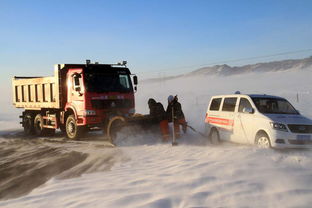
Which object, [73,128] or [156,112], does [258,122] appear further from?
[73,128]

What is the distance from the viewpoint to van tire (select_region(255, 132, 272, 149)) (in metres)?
8.62

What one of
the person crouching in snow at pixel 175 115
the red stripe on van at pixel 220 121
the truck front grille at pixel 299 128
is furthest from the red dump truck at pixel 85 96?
the truck front grille at pixel 299 128

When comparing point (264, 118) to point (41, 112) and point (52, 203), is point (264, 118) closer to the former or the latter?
point (52, 203)

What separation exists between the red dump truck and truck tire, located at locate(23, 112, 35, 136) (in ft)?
6.47

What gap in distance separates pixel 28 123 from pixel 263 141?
44.2ft

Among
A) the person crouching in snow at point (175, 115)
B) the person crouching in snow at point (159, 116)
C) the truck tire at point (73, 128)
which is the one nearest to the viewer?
the person crouching in snow at point (159, 116)

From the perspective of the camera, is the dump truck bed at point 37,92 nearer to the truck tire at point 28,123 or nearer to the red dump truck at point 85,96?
the red dump truck at point 85,96

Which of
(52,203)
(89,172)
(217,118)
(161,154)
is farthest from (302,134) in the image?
(52,203)

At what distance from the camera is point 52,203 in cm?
544

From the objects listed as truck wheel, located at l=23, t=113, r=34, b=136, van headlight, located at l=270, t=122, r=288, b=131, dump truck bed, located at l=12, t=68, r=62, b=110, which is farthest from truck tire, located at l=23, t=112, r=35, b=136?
van headlight, located at l=270, t=122, r=288, b=131

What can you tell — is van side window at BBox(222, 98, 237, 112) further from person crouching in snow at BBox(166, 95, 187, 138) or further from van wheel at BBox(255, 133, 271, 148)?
person crouching in snow at BBox(166, 95, 187, 138)

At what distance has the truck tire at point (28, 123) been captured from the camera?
17609 millimetres

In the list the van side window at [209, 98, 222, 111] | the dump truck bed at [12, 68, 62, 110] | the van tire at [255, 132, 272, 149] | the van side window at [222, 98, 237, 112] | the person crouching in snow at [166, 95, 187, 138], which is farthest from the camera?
the dump truck bed at [12, 68, 62, 110]

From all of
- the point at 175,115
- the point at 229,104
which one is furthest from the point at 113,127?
the point at 229,104
